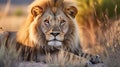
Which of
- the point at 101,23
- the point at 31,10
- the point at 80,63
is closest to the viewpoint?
the point at 80,63

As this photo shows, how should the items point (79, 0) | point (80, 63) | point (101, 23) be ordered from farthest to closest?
1. point (79, 0)
2. point (101, 23)
3. point (80, 63)

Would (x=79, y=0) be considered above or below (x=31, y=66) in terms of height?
above

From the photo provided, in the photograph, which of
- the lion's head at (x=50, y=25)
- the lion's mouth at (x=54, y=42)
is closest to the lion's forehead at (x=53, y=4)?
the lion's head at (x=50, y=25)

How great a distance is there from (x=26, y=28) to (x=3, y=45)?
59cm

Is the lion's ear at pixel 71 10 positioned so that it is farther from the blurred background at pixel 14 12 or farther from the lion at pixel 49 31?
the blurred background at pixel 14 12

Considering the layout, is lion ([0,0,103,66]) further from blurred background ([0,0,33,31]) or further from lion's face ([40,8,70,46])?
blurred background ([0,0,33,31])

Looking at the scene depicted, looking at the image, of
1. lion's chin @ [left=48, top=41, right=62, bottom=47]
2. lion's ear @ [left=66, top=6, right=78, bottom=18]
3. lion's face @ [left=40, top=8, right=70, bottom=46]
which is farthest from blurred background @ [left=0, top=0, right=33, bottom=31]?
lion's chin @ [left=48, top=41, right=62, bottom=47]

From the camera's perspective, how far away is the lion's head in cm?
1299

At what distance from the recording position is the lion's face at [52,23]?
1296cm

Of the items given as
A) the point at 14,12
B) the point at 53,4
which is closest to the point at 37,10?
the point at 53,4

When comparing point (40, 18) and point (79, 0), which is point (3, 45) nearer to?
point (40, 18)

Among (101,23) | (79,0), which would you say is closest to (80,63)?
(101,23)

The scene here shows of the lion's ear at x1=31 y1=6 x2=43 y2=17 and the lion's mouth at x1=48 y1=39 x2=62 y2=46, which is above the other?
the lion's ear at x1=31 y1=6 x2=43 y2=17

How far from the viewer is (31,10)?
13.4 meters
